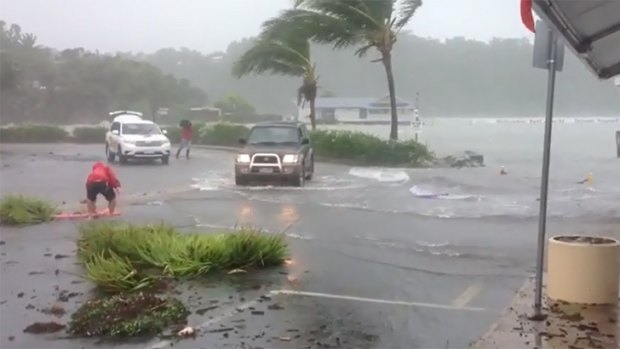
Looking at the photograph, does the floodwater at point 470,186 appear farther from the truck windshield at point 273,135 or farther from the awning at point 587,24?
the awning at point 587,24

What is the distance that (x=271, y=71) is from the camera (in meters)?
43.5

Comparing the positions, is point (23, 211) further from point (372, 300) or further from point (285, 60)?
point (285, 60)

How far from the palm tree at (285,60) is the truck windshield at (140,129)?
774cm

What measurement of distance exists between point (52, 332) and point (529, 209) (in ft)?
42.8

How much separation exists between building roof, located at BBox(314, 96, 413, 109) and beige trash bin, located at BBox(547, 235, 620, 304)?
1428 inches

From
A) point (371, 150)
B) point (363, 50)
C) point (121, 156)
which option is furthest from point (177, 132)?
point (371, 150)

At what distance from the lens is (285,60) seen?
42000 millimetres

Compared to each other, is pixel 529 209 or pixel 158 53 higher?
pixel 158 53

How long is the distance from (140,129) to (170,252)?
84.3 ft

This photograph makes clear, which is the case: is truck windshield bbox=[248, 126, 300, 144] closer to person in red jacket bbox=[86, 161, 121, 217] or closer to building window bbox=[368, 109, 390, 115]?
person in red jacket bbox=[86, 161, 121, 217]

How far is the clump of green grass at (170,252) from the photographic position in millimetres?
10289

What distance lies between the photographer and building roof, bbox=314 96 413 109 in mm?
45281

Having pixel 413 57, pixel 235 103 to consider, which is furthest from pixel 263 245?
pixel 235 103

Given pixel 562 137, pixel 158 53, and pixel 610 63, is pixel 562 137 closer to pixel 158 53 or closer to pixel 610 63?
pixel 158 53
